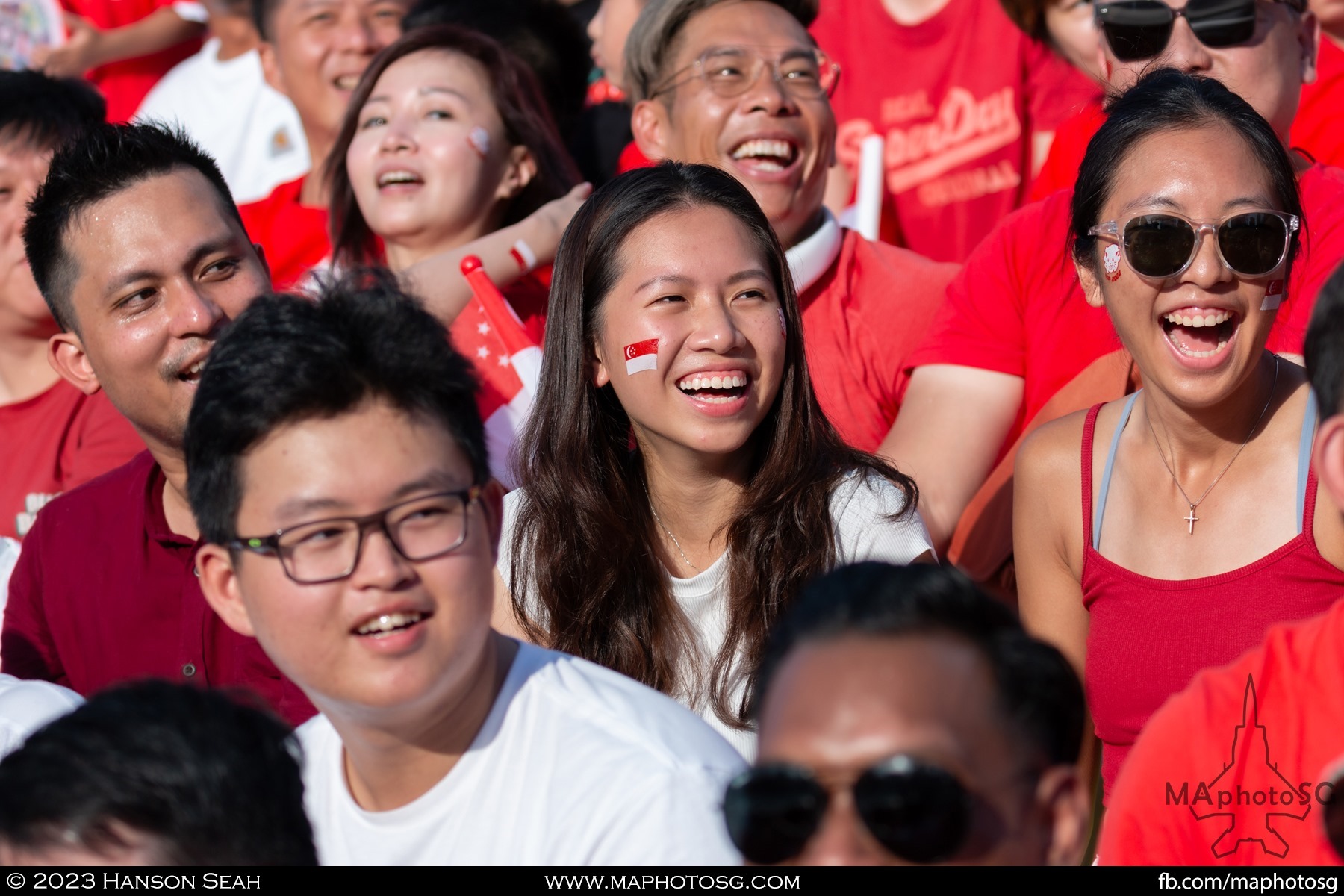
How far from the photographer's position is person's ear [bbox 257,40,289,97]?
18.4 feet

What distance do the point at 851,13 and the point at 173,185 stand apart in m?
2.59

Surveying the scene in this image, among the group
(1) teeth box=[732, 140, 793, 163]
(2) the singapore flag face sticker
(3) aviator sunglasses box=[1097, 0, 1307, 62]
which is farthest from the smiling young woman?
Answer: (1) teeth box=[732, 140, 793, 163]

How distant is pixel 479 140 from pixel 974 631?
3.07 metres

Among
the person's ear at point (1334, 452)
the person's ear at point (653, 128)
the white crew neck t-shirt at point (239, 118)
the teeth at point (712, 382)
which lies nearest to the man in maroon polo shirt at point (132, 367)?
the teeth at point (712, 382)

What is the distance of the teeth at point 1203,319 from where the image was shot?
281cm

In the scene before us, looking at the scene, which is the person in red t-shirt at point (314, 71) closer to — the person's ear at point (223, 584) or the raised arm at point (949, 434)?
the raised arm at point (949, 434)

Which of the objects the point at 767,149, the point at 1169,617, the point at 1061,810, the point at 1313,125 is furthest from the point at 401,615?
the point at 1313,125

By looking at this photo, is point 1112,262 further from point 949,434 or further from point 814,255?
point 814,255

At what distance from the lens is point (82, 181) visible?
3.43 metres

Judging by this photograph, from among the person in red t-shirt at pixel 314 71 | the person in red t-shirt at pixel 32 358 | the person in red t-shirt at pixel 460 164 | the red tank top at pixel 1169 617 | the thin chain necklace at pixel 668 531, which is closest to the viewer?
the red tank top at pixel 1169 617

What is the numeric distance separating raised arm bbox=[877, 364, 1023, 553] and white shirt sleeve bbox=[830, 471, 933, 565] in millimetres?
368

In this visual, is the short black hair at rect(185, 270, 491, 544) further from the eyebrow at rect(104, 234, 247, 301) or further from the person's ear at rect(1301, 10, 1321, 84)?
the person's ear at rect(1301, 10, 1321, 84)

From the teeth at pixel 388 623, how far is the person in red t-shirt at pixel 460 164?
2.18 meters

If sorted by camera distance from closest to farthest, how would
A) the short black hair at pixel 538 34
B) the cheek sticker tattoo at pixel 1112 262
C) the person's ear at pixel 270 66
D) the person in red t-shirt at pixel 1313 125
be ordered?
1. the cheek sticker tattoo at pixel 1112 262
2. the person in red t-shirt at pixel 1313 125
3. the short black hair at pixel 538 34
4. the person's ear at pixel 270 66
